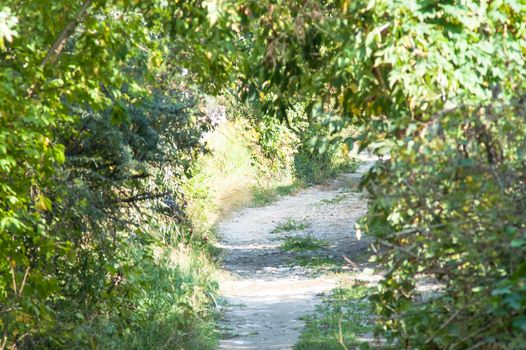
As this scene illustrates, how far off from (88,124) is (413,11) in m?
4.49

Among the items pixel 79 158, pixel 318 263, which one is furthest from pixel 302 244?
pixel 79 158

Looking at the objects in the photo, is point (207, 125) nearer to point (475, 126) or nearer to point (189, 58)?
point (189, 58)

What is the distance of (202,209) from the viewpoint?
66.6 ft

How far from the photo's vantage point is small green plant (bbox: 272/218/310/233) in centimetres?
2288

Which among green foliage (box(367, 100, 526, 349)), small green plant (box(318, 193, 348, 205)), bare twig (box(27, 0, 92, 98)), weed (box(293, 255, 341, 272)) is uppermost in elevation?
bare twig (box(27, 0, 92, 98))

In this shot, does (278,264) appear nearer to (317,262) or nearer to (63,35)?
(317,262)

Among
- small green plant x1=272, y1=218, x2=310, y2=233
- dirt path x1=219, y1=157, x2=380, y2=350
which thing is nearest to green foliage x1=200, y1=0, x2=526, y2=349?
dirt path x1=219, y1=157, x2=380, y2=350

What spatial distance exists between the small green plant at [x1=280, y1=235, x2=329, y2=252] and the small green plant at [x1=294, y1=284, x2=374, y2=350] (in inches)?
209

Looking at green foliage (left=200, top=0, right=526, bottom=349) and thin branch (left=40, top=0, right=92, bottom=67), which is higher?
thin branch (left=40, top=0, right=92, bottom=67)

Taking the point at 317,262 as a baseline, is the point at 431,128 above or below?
above

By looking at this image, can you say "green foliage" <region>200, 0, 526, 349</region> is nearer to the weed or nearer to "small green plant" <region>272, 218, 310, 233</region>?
the weed

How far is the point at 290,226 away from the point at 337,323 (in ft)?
37.4

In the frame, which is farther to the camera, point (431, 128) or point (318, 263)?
point (318, 263)

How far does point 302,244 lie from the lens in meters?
20.2
